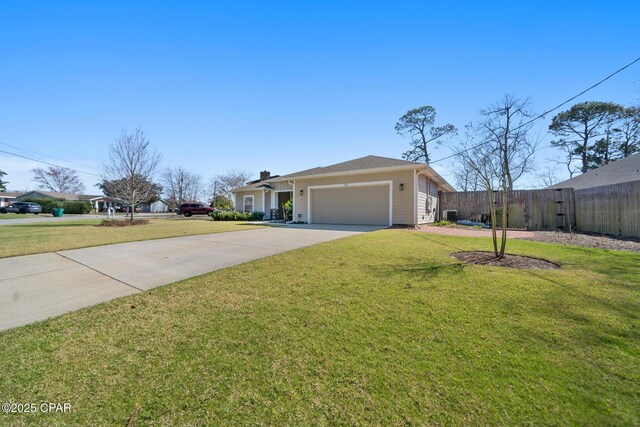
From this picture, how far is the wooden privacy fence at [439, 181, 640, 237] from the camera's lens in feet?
27.1

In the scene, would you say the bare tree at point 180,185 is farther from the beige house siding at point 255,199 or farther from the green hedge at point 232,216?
the green hedge at point 232,216

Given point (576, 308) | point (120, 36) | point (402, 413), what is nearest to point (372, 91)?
point (120, 36)

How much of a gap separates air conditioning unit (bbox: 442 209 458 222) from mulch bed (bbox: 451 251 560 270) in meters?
10.6

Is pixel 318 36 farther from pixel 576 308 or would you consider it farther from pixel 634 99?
pixel 634 99

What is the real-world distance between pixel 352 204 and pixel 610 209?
10.1m

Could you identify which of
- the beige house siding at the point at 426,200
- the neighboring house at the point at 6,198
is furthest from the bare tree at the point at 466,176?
the neighboring house at the point at 6,198

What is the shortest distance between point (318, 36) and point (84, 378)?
11043 mm

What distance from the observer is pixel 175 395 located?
162cm

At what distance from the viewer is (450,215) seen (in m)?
15.8

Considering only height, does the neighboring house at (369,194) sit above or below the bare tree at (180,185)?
below

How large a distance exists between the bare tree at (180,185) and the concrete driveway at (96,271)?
42.3 metres

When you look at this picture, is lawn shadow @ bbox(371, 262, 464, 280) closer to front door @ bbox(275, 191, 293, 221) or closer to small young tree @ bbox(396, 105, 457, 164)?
front door @ bbox(275, 191, 293, 221)

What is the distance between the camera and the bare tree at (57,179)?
49.5 m

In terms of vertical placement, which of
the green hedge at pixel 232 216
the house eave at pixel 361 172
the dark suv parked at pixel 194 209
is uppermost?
the house eave at pixel 361 172
